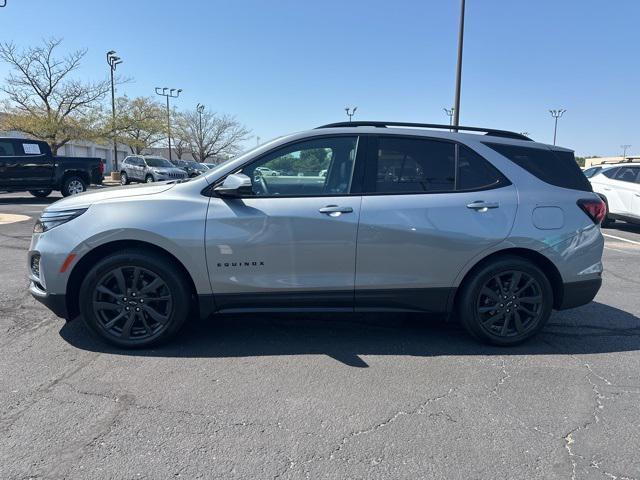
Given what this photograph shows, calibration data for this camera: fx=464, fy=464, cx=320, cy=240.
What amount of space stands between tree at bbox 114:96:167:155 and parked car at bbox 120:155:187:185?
22.6 feet

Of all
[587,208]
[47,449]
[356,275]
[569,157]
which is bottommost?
[47,449]

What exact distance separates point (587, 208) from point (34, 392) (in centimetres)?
446

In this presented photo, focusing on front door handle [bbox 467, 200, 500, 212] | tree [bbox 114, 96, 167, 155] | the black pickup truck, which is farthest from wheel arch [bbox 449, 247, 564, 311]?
tree [bbox 114, 96, 167, 155]

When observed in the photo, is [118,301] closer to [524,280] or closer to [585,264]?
[524,280]

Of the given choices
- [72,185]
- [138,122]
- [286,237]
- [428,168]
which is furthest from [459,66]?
[138,122]

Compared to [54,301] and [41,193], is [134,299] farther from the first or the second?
[41,193]

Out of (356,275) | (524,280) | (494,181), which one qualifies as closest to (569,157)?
(494,181)

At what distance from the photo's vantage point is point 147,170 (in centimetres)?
2683

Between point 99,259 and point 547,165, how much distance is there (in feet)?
12.6

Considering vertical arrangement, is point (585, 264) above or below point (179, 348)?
above

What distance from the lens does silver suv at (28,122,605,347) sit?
3.60 metres

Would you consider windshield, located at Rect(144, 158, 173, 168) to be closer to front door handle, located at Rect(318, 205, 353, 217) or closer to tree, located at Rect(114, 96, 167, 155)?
tree, located at Rect(114, 96, 167, 155)

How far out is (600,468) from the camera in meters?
2.40

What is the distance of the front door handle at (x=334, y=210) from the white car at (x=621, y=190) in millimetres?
10528
